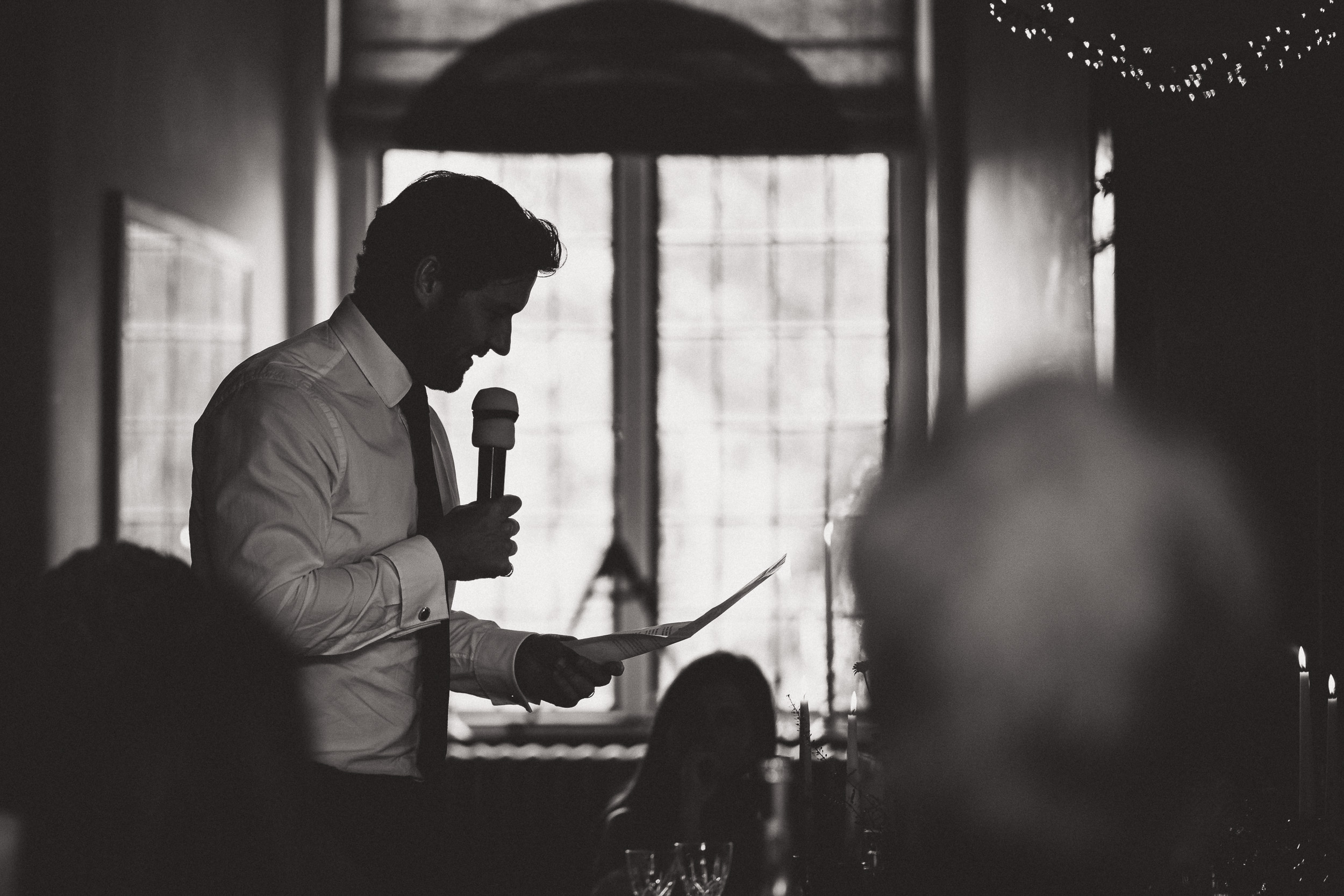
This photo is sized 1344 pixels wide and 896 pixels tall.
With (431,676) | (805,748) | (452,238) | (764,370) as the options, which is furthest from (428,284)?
(764,370)

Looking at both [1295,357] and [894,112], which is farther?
[894,112]

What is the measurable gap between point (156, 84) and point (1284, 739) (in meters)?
2.81

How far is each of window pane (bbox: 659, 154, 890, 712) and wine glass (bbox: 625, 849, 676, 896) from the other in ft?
9.54

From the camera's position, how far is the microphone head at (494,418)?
1.86 m

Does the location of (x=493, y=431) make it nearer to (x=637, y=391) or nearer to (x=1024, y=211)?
(x=1024, y=211)

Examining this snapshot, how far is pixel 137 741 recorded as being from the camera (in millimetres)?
698

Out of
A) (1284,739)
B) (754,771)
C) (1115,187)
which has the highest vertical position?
(1115,187)

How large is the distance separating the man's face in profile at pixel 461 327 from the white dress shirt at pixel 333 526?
0.16 feet

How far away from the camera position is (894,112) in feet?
15.9

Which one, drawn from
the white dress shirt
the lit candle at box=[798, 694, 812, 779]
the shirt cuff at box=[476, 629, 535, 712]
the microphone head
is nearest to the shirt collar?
the white dress shirt

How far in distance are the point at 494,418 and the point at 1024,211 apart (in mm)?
2076

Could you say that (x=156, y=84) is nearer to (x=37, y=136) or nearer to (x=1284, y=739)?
(x=37, y=136)

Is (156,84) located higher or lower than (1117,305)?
higher

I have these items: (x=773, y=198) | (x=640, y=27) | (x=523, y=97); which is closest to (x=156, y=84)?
(x=523, y=97)
